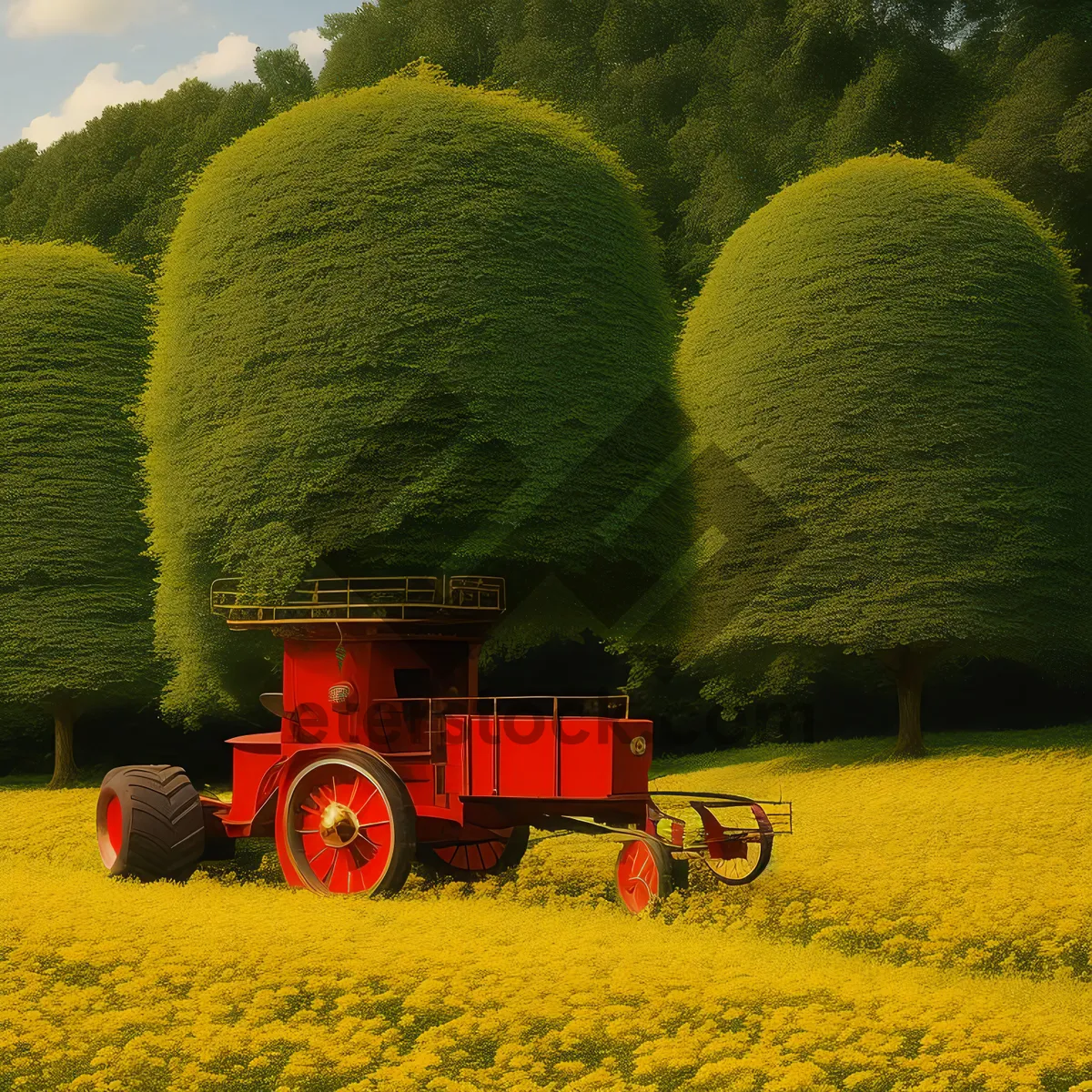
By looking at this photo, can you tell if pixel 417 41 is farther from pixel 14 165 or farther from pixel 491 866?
pixel 491 866

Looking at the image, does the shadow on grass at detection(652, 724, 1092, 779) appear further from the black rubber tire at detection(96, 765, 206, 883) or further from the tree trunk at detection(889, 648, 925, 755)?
the black rubber tire at detection(96, 765, 206, 883)

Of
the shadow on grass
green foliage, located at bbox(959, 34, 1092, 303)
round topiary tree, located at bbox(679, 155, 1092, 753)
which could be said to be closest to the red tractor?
round topiary tree, located at bbox(679, 155, 1092, 753)

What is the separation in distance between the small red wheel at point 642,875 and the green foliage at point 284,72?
32332mm

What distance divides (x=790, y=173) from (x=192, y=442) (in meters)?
17.2

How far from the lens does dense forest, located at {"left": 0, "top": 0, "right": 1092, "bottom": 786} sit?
26.6 m

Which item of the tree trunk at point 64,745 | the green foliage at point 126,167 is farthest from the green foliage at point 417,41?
the tree trunk at point 64,745

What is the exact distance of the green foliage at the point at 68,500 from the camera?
24047 mm

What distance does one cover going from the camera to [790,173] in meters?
30.2

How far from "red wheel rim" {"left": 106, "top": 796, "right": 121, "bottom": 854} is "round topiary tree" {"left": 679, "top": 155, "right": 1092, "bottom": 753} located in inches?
480

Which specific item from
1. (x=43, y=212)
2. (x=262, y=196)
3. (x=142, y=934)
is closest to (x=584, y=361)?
(x=262, y=196)

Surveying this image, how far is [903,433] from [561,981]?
1514 centimetres

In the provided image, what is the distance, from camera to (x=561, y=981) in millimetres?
8430

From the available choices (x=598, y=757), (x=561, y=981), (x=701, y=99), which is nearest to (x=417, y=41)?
(x=701, y=99)

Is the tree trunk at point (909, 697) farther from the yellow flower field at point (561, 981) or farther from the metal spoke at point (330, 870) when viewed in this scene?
the metal spoke at point (330, 870)
